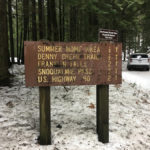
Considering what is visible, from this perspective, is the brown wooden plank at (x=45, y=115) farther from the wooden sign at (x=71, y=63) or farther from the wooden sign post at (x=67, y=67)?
the wooden sign at (x=71, y=63)

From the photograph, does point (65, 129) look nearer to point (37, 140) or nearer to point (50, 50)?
point (37, 140)

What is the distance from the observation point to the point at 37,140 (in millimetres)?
4051

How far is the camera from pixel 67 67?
3.96m

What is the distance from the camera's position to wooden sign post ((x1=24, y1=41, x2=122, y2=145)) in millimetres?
3768

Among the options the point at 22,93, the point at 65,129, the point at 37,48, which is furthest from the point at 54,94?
the point at 37,48

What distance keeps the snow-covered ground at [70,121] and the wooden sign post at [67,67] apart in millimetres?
359

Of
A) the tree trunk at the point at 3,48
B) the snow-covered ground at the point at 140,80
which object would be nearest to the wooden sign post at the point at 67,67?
the tree trunk at the point at 3,48

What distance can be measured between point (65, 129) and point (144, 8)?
7.54 metres

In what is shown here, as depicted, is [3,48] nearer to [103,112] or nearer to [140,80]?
[103,112]

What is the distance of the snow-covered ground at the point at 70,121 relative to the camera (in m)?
4.04

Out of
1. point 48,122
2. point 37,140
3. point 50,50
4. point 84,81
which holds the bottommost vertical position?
point 37,140

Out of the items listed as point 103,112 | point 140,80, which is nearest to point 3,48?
point 103,112

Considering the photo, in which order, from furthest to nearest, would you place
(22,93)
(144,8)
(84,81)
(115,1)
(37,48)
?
(144,8) < (115,1) < (22,93) < (84,81) < (37,48)

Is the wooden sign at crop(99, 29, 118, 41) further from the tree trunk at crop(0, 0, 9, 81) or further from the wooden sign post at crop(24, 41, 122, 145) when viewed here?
the tree trunk at crop(0, 0, 9, 81)
